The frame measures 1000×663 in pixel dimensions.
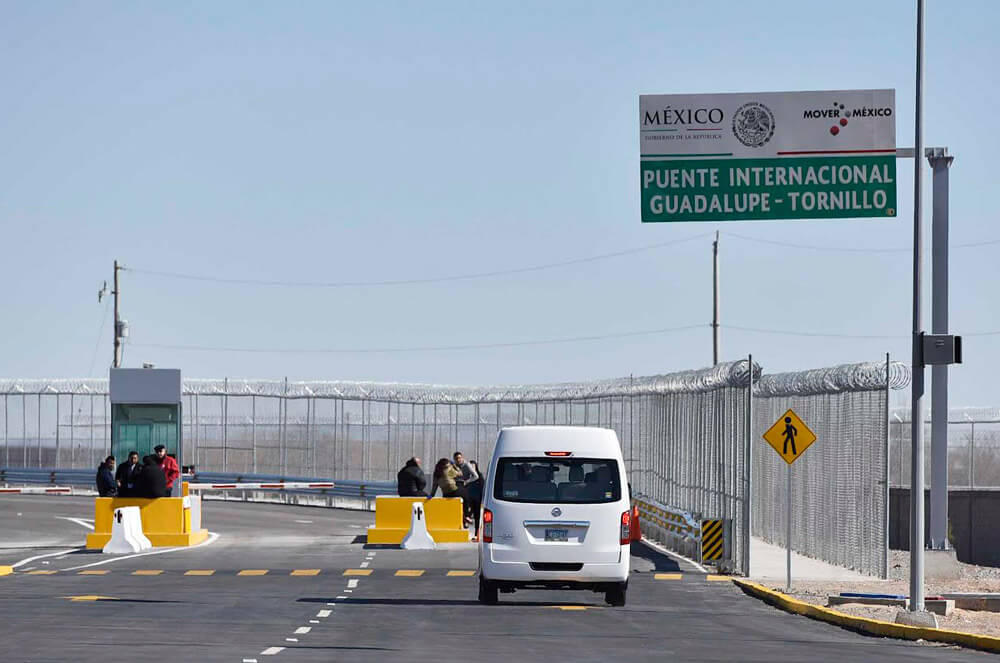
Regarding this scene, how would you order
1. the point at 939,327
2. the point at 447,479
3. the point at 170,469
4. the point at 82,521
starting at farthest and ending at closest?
1. the point at 82,521
2. the point at 170,469
3. the point at 447,479
4. the point at 939,327

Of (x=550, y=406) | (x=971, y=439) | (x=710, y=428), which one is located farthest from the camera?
(x=550, y=406)

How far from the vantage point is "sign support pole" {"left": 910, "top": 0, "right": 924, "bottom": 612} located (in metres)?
19.6

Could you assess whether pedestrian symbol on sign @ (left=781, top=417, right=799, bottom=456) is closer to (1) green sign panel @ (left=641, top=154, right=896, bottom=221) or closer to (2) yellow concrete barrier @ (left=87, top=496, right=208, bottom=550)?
(1) green sign panel @ (left=641, top=154, right=896, bottom=221)

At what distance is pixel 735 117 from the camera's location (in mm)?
25703

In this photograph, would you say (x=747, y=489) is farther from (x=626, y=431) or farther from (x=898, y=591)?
(x=626, y=431)

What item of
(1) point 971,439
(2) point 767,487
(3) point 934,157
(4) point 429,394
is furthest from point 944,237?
(4) point 429,394

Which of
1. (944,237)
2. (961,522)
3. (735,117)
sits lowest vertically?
(961,522)

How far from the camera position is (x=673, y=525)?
31.9 m

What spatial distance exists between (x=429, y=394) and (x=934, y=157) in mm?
29276

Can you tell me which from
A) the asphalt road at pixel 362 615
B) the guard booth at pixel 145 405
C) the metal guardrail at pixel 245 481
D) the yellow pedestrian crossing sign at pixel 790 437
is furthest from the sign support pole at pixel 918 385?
the metal guardrail at pixel 245 481

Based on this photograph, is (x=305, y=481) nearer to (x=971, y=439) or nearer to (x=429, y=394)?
(x=429, y=394)

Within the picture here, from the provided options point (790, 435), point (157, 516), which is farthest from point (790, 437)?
point (157, 516)

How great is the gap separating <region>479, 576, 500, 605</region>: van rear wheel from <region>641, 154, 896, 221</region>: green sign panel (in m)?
7.32

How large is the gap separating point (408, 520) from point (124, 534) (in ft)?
17.7
